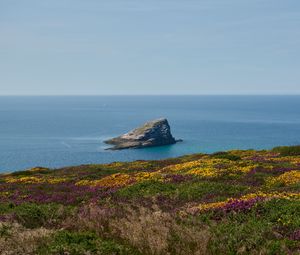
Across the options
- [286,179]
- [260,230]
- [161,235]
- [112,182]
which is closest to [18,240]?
[161,235]

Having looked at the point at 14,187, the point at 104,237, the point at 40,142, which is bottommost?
the point at 40,142

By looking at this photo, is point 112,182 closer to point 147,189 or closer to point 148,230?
point 147,189

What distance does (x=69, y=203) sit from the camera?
23281 mm

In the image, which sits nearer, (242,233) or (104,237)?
(242,233)

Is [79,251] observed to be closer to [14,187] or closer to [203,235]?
[203,235]

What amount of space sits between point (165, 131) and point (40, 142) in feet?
194

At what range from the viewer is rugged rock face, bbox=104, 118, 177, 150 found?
168875 millimetres

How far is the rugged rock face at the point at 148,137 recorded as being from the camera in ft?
→ 554

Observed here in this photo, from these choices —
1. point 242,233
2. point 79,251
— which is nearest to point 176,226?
point 242,233

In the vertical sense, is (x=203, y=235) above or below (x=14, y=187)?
above

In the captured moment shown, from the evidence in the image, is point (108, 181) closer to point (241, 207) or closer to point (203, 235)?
point (241, 207)

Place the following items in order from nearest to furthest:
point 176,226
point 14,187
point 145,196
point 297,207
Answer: point 176,226 → point 297,207 → point 145,196 → point 14,187

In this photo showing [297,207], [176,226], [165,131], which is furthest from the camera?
[165,131]

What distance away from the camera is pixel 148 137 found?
174 metres
